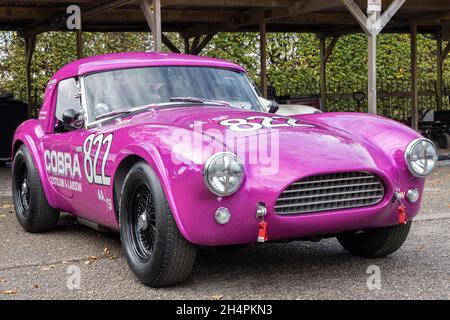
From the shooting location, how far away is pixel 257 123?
4418 millimetres

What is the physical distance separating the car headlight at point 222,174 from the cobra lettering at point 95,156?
3.52 ft

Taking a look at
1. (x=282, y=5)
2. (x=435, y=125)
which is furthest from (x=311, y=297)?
(x=435, y=125)

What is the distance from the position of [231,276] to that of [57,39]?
21.2 metres

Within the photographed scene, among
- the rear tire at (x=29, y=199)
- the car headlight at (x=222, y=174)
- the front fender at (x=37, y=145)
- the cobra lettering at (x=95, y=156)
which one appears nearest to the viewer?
the car headlight at (x=222, y=174)

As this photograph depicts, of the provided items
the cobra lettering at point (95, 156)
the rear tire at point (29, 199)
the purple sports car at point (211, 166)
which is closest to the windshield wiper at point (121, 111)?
the purple sports car at point (211, 166)

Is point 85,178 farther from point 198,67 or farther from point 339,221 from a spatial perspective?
point 339,221

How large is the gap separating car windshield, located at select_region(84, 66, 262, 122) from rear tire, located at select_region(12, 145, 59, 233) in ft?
3.81

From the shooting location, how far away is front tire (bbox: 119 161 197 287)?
Answer: 3.96 m

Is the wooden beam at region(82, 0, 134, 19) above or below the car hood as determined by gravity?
above

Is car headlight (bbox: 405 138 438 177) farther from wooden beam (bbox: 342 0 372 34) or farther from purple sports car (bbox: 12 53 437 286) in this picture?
wooden beam (bbox: 342 0 372 34)

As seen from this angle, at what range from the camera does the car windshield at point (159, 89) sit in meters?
5.14

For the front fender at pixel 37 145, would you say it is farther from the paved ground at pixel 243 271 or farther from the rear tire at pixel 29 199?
the paved ground at pixel 243 271

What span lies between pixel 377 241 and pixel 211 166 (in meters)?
1.63

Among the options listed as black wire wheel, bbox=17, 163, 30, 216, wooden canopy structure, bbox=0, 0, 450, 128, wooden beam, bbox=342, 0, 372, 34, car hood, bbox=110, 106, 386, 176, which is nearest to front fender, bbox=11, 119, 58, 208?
black wire wheel, bbox=17, 163, 30, 216
